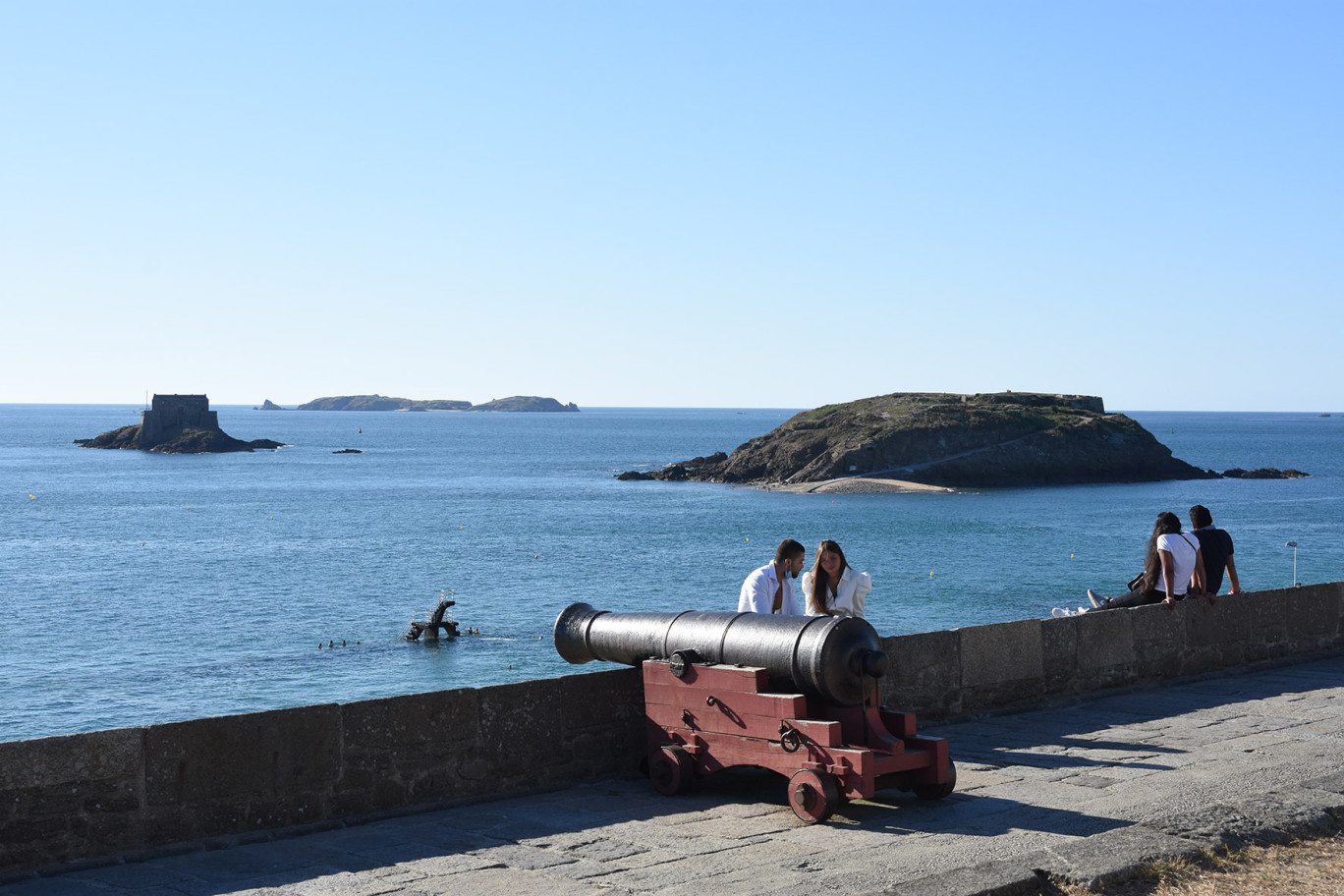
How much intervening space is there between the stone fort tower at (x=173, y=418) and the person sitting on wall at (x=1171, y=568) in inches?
5832

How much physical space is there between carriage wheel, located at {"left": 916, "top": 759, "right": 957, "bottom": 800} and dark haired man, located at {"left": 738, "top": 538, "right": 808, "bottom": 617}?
149 cm

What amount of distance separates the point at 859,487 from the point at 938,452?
11.4 m

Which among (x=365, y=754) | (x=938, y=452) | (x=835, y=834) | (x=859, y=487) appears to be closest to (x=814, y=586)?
(x=835, y=834)

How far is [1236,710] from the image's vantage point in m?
8.78

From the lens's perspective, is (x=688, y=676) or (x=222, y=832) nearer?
(x=222, y=832)

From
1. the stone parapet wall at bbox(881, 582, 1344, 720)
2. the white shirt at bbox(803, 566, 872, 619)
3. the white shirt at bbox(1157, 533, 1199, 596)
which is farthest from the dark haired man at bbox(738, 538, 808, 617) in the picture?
the white shirt at bbox(1157, 533, 1199, 596)

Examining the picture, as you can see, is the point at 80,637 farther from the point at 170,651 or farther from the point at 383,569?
the point at 383,569

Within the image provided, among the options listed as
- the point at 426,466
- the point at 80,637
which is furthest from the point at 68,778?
the point at 426,466

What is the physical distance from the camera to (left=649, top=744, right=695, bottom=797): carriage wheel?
22.1 feet

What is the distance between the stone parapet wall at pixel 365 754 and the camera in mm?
5645

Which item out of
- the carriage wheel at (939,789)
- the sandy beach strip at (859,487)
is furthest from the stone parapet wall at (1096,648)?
the sandy beach strip at (859,487)

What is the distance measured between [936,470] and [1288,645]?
8686 cm

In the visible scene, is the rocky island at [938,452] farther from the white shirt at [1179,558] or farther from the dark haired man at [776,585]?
the dark haired man at [776,585]

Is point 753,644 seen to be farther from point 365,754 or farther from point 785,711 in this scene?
point 365,754
